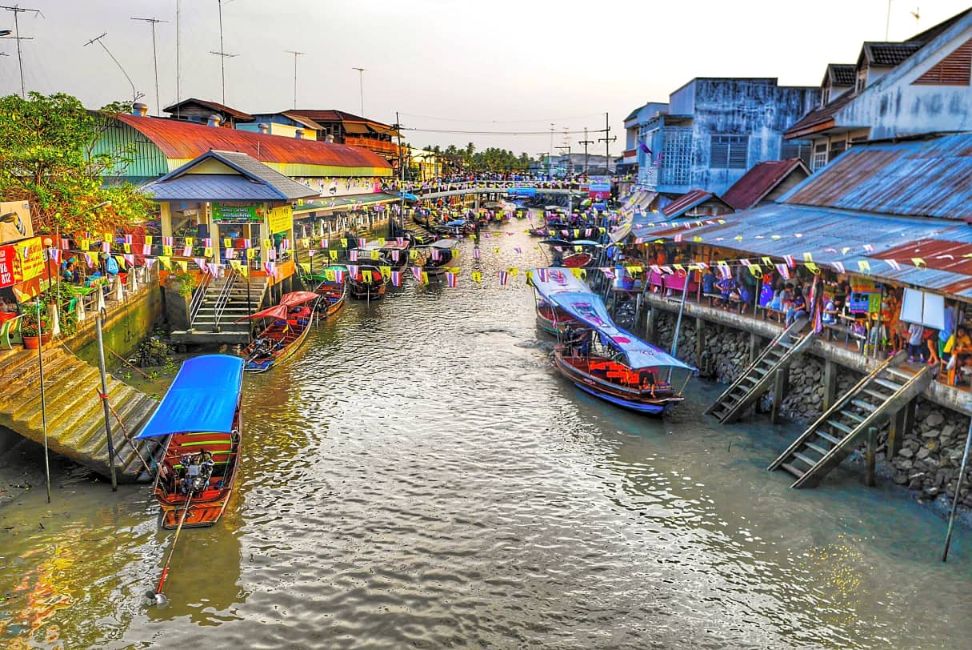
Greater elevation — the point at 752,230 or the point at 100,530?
the point at 752,230

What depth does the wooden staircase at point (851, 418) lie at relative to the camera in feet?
57.0

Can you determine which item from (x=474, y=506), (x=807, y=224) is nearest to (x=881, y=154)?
(x=807, y=224)

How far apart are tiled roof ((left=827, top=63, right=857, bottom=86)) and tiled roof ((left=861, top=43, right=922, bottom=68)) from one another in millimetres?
5569

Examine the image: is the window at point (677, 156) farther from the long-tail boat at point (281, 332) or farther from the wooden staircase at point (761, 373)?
the long-tail boat at point (281, 332)

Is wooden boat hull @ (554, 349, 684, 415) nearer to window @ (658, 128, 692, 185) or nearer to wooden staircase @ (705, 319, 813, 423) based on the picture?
wooden staircase @ (705, 319, 813, 423)

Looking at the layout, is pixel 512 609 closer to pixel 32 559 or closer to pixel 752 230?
pixel 32 559

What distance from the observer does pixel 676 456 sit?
68.2ft

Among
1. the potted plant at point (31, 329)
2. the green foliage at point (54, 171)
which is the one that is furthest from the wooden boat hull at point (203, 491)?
the green foliage at point (54, 171)

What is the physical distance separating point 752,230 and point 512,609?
19.4 m

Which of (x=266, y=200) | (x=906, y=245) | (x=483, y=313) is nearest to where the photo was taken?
(x=906, y=245)

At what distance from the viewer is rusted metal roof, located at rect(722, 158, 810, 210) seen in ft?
117

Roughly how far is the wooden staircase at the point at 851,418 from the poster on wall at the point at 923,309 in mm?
1086

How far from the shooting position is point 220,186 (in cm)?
3419

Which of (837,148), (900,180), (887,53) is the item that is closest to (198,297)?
(900,180)
